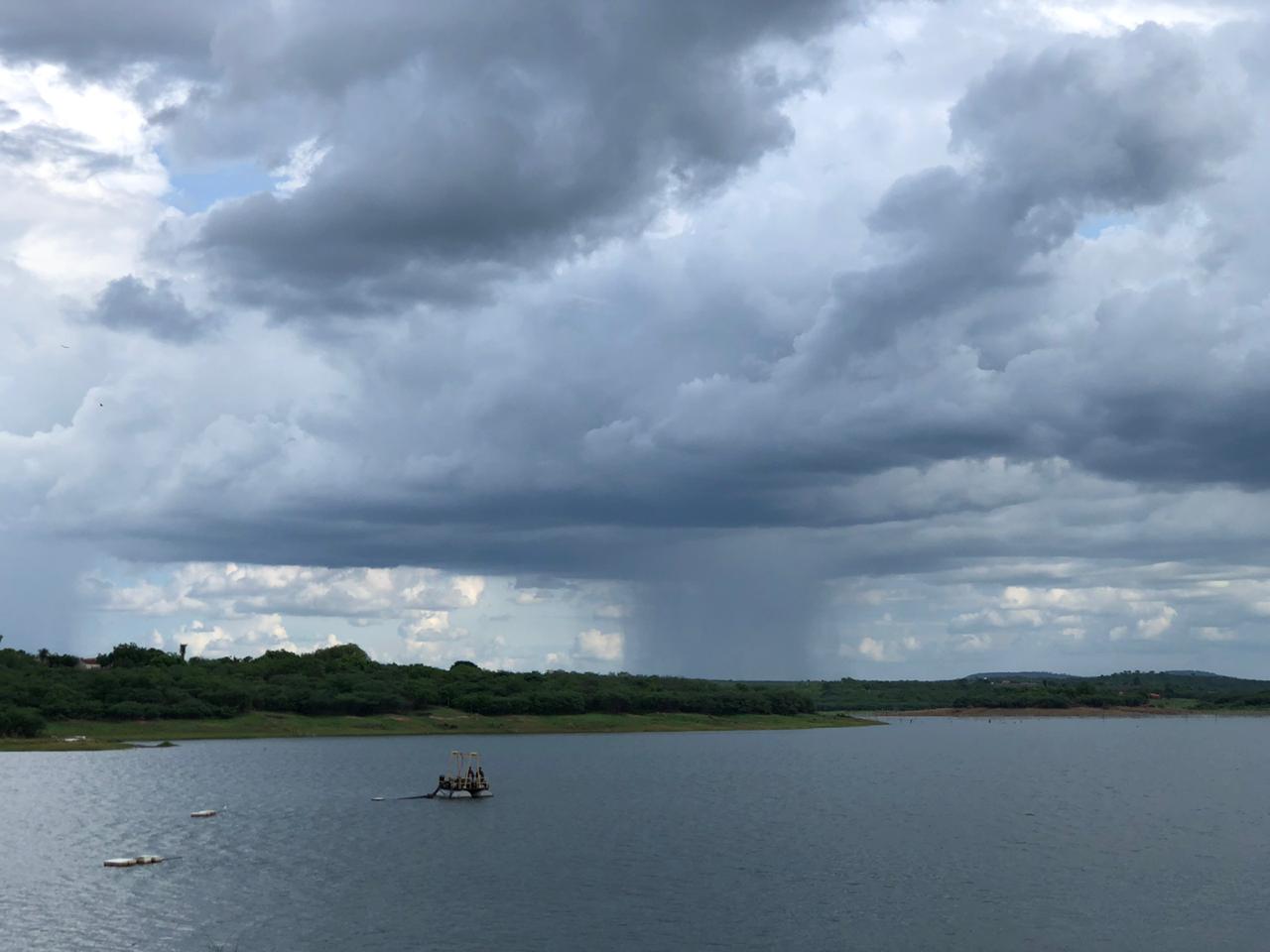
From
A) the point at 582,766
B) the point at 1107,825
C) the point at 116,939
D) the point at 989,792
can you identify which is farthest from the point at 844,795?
the point at 116,939

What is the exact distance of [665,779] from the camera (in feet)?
529

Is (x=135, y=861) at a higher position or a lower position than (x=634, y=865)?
higher

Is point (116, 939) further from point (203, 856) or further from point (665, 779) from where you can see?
point (665, 779)

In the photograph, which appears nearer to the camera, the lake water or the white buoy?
the lake water

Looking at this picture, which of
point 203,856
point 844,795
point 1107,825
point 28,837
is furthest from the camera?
point 844,795

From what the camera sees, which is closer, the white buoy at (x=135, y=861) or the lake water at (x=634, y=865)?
the lake water at (x=634, y=865)

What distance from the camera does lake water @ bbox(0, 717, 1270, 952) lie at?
224ft

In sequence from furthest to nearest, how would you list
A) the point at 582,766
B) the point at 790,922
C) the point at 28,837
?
the point at 582,766
the point at 28,837
the point at 790,922

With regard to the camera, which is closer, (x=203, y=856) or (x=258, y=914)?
(x=258, y=914)

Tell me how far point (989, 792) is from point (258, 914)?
96.7 metres

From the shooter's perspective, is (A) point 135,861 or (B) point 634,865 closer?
(A) point 135,861

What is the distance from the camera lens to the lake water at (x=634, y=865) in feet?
224

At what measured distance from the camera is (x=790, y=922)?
71000 mm

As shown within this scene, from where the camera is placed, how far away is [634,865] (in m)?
90.8
